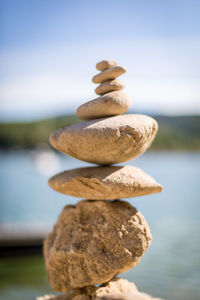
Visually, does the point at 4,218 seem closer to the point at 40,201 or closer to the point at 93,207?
the point at 40,201

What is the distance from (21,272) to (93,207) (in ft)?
23.3

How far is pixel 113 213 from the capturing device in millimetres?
4195

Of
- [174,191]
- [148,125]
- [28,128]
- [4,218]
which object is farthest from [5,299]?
[28,128]

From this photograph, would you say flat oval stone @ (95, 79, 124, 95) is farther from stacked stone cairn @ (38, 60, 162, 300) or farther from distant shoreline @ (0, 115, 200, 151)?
distant shoreline @ (0, 115, 200, 151)

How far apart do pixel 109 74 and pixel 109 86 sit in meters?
0.15

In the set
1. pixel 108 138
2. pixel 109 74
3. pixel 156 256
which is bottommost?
pixel 156 256

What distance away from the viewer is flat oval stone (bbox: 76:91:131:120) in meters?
4.17

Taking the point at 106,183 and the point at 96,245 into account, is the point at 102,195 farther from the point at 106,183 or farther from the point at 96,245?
the point at 96,245

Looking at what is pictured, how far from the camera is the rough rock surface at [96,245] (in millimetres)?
3965

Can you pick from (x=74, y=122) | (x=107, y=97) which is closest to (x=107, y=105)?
(x=107, y=97)

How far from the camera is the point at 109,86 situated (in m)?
4.30

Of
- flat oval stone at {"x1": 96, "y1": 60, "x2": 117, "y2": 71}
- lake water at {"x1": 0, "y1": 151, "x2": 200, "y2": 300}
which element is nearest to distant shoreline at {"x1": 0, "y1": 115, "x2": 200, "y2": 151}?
lake water at {"x1": 0, "y1": 151, "x2": 200, "y2": 300}

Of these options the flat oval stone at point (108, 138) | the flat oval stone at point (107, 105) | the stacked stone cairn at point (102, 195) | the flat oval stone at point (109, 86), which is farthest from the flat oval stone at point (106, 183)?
the flat oval stone at point (109, 86)

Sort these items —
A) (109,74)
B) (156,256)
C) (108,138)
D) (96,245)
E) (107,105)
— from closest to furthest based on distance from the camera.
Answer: (108,138)
(96,245)
(107,105)
(109,74)
(156,256)
